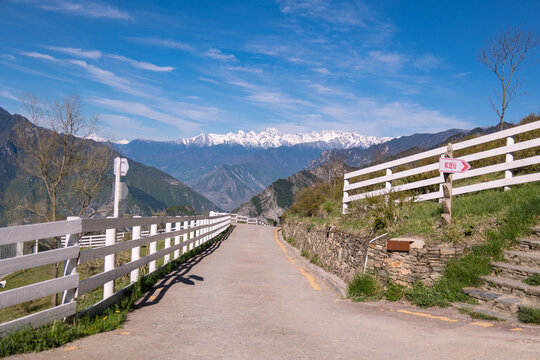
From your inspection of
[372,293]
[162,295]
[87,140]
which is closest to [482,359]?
[372,293]

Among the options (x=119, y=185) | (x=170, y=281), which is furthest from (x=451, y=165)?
(x=119, y=185)

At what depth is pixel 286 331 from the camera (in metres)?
5.99

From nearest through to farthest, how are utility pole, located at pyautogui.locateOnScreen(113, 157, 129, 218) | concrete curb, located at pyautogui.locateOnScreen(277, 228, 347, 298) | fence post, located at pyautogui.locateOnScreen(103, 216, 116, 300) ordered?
1. fence post, located at pyautogui.locateOnScreen(103, 216, 116, 300)
2. concrete curb, located at pyautogui.locateOnScreen(277, 228, 347, 298)
3. utility pole, located at pyautogui.locateOnScreen(113, 157, 129, 218)

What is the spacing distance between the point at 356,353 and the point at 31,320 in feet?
11.5

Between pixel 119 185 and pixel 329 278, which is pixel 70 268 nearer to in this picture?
pixel 119 185

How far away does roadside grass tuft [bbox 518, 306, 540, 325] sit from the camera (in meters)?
5.85

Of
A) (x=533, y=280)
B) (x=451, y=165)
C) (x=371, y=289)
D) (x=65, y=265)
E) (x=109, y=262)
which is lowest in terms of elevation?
(x=371, y=289)

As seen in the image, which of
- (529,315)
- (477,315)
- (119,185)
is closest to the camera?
(529,315)

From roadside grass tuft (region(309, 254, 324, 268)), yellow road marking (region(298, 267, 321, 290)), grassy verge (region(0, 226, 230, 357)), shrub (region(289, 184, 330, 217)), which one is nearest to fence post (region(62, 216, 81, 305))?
grassy verge (region(0, 226, 230, 357))

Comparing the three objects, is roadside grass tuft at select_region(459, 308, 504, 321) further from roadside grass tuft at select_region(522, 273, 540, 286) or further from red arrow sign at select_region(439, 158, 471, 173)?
red arrow sign at select_region(439, 158, 471, 173)

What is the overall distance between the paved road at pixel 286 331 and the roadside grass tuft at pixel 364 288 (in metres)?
0.28

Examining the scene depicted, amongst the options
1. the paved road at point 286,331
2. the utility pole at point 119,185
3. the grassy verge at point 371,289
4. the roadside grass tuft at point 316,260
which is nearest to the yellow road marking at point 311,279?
the roadside grass tuft at point 316,260

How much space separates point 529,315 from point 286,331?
325 cm

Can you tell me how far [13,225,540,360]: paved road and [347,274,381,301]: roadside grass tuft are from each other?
279 millimetres
